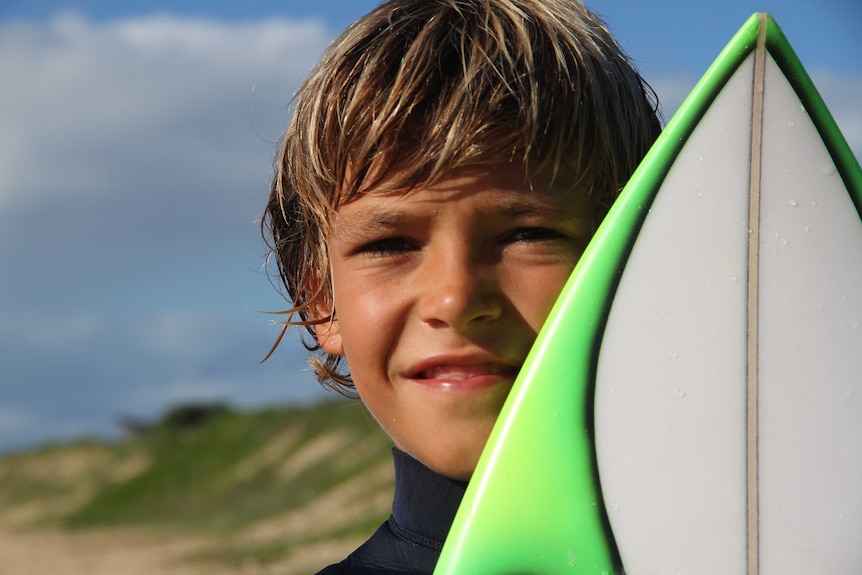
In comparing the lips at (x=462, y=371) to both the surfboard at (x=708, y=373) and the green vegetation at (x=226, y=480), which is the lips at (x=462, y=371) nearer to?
the surfboard at (x=708, y=373)

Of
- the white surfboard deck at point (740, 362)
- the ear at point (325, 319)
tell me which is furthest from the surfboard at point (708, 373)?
the ear at point (325, 319)

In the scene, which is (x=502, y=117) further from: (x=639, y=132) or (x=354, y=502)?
(x=354, y=502)

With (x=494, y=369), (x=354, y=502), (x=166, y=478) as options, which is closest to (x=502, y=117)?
(x=494, y=369)

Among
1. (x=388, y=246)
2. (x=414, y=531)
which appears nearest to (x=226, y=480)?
(x=414, y=531)

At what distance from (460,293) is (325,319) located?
1.78 feet

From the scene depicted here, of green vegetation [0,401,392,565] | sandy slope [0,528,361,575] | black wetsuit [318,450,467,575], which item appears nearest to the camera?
black wetsuit [318,450,467,575]

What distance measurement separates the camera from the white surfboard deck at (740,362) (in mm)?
1646

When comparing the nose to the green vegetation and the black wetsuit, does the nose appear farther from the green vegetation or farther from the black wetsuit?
the green vegetation

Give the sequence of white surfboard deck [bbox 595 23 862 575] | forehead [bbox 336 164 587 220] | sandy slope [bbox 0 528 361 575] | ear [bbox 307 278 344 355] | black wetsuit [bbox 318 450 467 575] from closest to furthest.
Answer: white surfboard deck [bbox 595 23 862 575] < forehead [bbox 336 164 587 220] < black wetsuit [bbox 318 450 467 575] < ear [bbox 307 278 344 355] < sandy slope [bbox 0 528 361 575]

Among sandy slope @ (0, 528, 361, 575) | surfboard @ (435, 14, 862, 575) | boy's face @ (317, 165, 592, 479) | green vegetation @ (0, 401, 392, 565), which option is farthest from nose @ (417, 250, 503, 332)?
green vegetation @ (0, 401, 392, 565)

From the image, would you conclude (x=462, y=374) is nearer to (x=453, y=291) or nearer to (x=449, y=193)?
(x=453, y=291)

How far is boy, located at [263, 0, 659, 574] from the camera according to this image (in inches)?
69.3

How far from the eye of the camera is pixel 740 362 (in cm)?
169

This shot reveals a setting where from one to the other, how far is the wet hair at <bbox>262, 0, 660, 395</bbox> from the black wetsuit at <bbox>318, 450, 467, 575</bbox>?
1.56 feet
